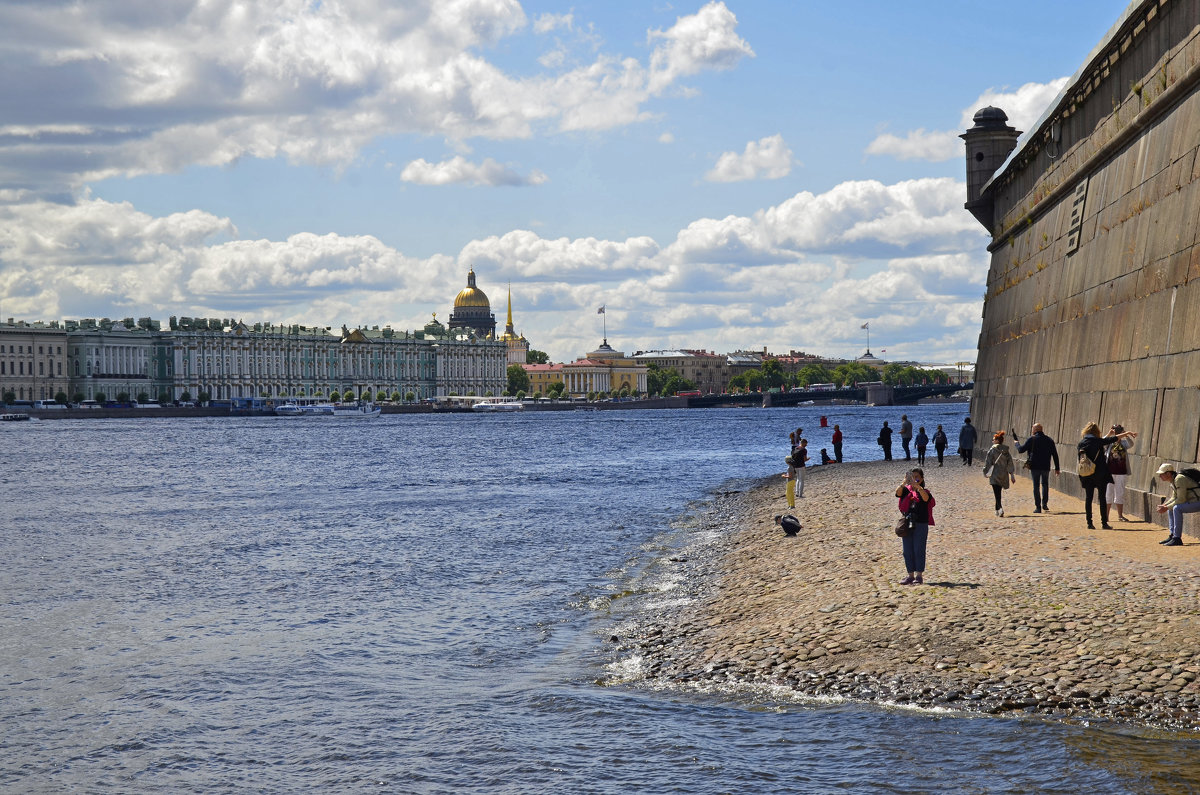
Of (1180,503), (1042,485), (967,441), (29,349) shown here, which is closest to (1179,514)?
(1180,503)

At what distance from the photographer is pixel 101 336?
624 ft

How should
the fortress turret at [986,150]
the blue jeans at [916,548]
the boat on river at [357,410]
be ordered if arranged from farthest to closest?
the boat on river at [357,410], the fortress turret at [986,150], the blue jeans at [916,548]

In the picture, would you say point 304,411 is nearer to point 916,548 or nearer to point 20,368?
point 20,368

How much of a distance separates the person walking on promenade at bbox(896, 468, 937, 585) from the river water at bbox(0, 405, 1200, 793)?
3676 millimetres

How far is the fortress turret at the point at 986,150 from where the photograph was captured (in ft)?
131

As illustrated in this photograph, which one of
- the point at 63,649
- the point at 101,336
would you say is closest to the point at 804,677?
the point at 63,649

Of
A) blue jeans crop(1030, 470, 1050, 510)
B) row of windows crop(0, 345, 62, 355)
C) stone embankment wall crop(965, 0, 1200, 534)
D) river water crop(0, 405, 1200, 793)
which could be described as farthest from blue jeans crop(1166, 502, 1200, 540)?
row of windows crop(0, 345, 62, 355)

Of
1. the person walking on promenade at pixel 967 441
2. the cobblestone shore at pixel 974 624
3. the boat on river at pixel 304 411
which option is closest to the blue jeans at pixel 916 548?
the cobblestone shore at pixel 974 624

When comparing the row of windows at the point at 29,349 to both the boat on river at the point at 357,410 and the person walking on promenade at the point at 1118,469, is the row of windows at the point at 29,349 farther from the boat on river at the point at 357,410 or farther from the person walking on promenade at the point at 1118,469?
the person walking on promenade at the point at 1118,469

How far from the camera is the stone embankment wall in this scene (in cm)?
1817

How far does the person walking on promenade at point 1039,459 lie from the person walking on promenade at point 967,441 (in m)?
15.0

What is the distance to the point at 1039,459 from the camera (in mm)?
21453

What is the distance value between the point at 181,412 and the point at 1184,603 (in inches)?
6939

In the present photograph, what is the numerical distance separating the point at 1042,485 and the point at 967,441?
15.2m
